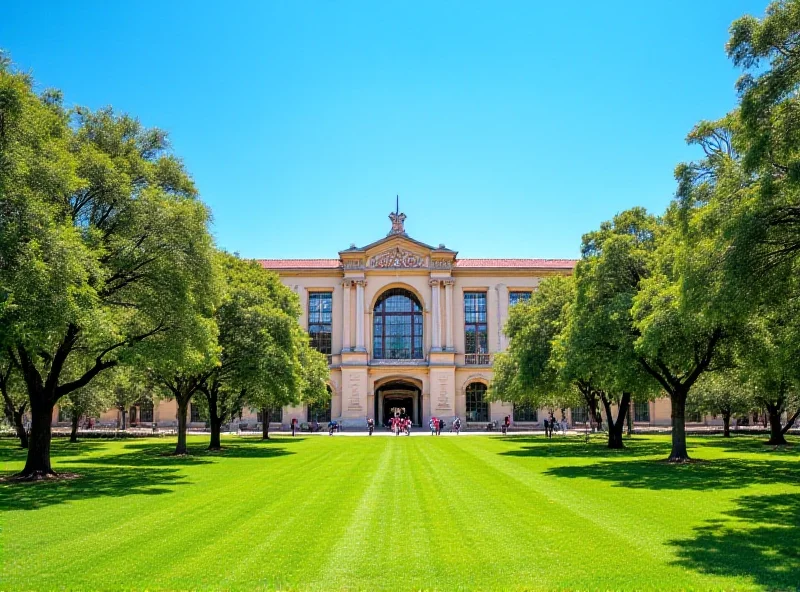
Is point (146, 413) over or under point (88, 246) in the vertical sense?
under

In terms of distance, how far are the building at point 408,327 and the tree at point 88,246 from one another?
46452 millimetres

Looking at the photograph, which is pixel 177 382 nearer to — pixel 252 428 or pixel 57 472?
pixel 57 472

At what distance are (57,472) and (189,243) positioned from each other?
880 cm

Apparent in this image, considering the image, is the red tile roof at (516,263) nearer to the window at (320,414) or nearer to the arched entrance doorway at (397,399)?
the arched entrance doorway at (397,399)

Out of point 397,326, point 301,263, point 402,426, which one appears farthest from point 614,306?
point 301,263

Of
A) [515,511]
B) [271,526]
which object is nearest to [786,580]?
[515,511]

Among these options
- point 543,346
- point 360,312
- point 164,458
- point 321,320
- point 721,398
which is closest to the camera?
point 164,458

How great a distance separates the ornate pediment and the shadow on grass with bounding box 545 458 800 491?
153ft

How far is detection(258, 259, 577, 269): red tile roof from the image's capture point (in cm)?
7594

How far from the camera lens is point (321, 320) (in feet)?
248

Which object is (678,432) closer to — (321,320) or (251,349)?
(251,349)

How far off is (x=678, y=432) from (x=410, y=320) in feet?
159

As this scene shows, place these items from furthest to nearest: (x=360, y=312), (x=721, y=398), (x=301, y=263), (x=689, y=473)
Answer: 1. (x=301, y=263)
2. (x=360, y=312)
3. (x=721, y=398)
4. (x=689, y=473)

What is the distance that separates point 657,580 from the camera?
9.40m
